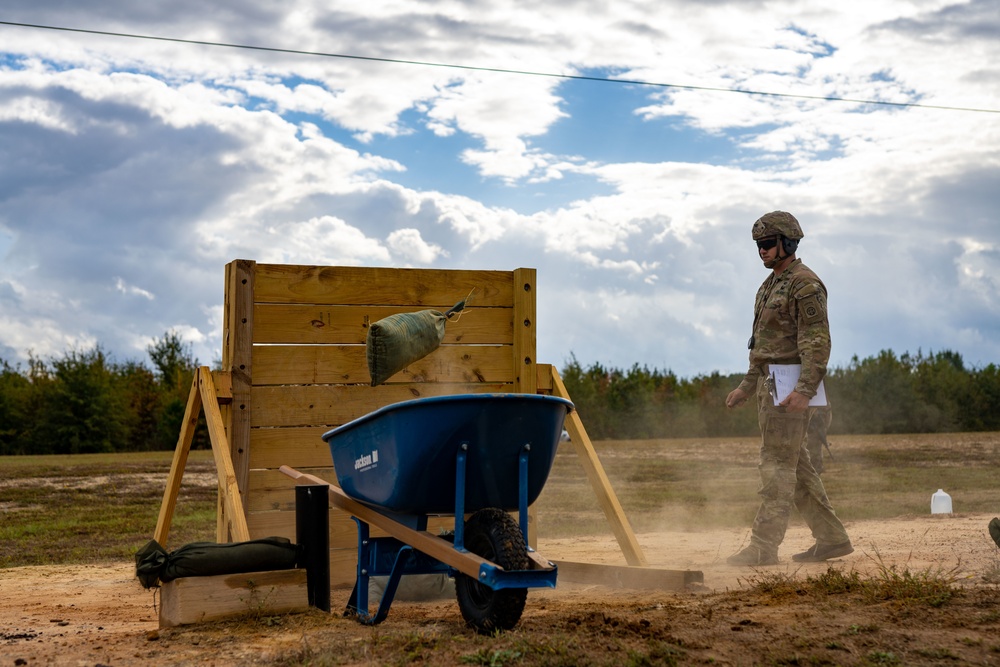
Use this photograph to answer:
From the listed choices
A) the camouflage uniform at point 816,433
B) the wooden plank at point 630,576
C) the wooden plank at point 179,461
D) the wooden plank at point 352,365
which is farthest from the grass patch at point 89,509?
the camouflage uniform at point 816,433

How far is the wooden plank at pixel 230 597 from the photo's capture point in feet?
14.9

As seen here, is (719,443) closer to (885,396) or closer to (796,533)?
(885,396)

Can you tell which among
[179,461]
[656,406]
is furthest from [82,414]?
[179,461]

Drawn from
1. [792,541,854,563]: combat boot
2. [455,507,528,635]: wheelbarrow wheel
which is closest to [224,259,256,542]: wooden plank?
[455,507,528,635]: wheelbarrow wheel

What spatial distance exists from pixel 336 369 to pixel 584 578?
75.4 inches

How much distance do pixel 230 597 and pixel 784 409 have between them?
337cm

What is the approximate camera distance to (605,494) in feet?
20.2

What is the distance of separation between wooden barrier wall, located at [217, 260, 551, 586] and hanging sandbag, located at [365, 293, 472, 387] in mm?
637

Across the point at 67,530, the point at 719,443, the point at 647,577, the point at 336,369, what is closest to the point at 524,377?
the point at 336,369

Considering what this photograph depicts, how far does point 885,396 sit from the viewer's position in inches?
1059

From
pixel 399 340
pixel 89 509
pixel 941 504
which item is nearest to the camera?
Answer: pixel 399 340

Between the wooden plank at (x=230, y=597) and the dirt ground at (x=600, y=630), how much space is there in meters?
0.08

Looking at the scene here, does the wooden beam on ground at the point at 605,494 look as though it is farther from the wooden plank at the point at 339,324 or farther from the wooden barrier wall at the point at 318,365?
the wooden plank at the point at 339,324

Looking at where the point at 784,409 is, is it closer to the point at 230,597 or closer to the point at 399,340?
the point at 399,340
